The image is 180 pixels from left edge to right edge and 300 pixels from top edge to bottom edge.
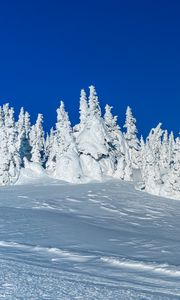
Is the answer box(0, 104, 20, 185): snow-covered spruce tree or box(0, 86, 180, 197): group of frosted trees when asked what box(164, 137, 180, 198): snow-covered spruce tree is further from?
box(0, 104, 20, 185): snow-covered spruce tree

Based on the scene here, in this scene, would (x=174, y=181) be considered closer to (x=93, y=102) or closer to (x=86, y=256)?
(x=93, y=102)

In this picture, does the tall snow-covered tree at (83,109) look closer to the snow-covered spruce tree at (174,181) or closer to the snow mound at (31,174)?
the snow mound at (31,174)

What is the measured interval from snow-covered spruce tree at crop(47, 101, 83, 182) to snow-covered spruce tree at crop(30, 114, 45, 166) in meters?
3.96

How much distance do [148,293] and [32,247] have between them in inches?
295

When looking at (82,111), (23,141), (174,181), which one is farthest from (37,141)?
(174,181)

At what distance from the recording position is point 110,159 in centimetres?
7356

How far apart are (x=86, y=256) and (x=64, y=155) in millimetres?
56304

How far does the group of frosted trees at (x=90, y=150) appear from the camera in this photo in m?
67.2

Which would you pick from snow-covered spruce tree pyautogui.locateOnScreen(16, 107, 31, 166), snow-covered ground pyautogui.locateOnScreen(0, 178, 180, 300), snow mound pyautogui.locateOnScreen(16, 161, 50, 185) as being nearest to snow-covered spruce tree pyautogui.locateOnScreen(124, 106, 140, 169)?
snow-covered spruce tree pyautogui.locateOnScreen(16, 107, 31, 166)

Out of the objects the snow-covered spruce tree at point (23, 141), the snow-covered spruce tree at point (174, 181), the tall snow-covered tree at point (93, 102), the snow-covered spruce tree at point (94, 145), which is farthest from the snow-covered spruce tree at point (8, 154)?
the snow-covered spruce tree at point (174, 181)

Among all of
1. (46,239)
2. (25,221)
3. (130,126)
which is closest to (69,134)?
(130,126)

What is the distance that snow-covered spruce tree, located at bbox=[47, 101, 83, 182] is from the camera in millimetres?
67375

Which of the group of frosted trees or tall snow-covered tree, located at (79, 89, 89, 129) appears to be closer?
the group of frosted trees

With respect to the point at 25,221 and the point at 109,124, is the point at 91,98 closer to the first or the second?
the point at 109,124
